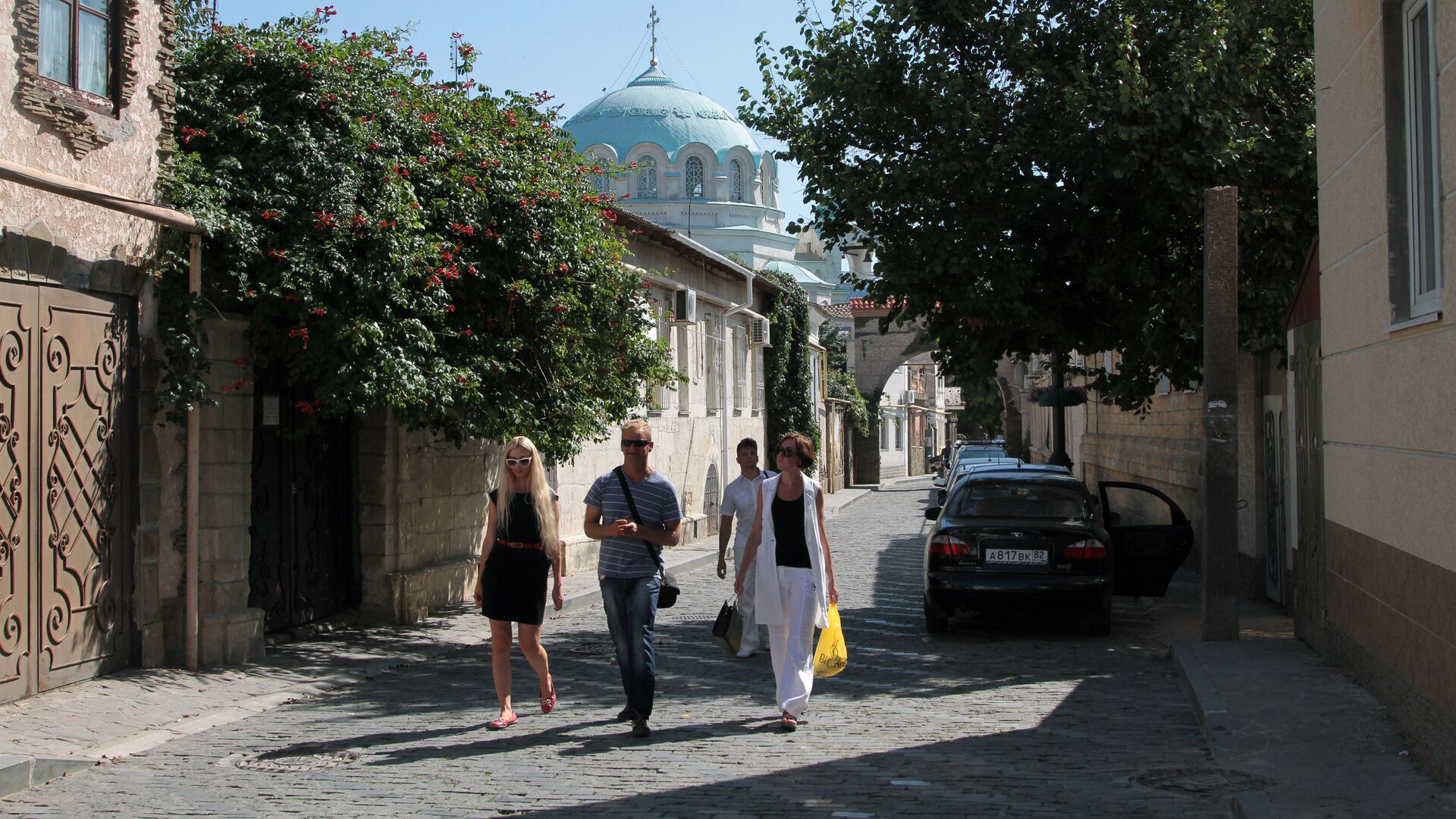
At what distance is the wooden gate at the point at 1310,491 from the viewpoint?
33.0 feet

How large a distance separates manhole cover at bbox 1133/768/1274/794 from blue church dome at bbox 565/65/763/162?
56.8m

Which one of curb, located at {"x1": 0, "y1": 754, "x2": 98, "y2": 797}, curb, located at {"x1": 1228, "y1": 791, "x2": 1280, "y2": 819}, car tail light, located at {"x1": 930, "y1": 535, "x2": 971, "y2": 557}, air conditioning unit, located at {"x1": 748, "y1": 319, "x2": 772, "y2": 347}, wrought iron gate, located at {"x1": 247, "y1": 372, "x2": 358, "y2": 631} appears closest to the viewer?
curb, located at {"x1": 1228, "y1": 791, "x2": 1280, "y2": 819}

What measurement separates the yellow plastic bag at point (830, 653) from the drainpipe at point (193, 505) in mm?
4475

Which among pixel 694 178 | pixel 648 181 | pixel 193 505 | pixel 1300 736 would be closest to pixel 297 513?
pixel 193 505

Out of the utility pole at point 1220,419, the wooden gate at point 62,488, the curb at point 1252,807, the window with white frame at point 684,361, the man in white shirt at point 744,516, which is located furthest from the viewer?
the window with white frame at point 684,361

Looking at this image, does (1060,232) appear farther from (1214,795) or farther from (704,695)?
(1214,795)

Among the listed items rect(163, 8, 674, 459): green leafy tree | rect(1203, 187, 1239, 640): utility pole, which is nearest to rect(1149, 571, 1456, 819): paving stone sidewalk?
rect(1203, 187, 1239, 640): utility pole

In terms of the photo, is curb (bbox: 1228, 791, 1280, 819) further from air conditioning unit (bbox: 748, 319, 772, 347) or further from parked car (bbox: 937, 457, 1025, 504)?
air conditioning unit (bbox: 748, 319, 772, 347)

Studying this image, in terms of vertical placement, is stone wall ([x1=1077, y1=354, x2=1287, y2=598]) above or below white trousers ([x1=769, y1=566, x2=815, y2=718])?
above

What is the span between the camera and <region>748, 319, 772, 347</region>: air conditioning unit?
30.7 m

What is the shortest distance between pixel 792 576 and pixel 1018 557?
14.4 feet

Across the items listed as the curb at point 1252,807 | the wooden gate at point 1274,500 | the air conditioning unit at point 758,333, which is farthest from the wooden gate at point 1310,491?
the air conditioning unit at point 758,333

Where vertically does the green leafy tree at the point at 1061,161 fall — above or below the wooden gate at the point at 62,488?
above

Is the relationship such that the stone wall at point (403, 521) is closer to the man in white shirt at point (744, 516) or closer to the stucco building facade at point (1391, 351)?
the man in white shirt at point (744, 516)
